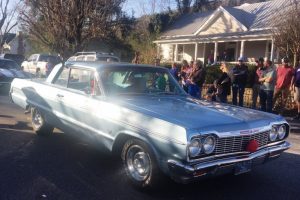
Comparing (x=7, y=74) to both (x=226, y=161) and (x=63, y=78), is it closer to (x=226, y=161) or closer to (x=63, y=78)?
(x=63, y=78)

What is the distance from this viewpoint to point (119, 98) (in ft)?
18.8

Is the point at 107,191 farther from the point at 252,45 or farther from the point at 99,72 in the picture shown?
the point at 252,45

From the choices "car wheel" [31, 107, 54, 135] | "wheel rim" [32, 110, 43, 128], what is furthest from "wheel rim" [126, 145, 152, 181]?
"wheel rim" [32, 110, 43, 128]

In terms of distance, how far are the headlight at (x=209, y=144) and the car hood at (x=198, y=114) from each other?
116 millimetres

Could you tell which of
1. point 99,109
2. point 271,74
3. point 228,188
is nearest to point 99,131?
point 99,109

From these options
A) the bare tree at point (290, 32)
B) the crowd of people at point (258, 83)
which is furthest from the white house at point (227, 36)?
the crowd of people at point (258, 83)

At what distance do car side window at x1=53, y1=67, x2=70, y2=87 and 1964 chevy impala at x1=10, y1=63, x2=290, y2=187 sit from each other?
2cm

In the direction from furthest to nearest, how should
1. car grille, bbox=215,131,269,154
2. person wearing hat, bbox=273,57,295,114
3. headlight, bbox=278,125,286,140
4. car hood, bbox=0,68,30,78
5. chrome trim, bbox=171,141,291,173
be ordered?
car hood, bbox=0,68,30,78 → person wearing hat, bbox=273,57,295,114 → headlight, bbox=278,125,286,140 → car grille, bbox=215,131,269,154 → chrome trim, bbox=171,141,291,173

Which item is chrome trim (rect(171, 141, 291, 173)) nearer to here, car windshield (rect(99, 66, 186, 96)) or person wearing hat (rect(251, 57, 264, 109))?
car windshield (rect(99, 66, 186, 96))

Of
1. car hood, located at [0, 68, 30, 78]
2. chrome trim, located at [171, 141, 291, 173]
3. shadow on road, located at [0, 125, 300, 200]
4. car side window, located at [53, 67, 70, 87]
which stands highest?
car side window, located at [53, 67, 70, 87]

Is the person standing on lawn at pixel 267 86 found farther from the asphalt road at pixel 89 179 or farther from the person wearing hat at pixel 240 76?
the asphalt road at pixel 89 179

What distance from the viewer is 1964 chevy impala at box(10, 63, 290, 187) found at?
4484 millimetres

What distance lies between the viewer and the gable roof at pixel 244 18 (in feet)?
93.1

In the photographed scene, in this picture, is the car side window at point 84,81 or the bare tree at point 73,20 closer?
the car side window at point 84,81
